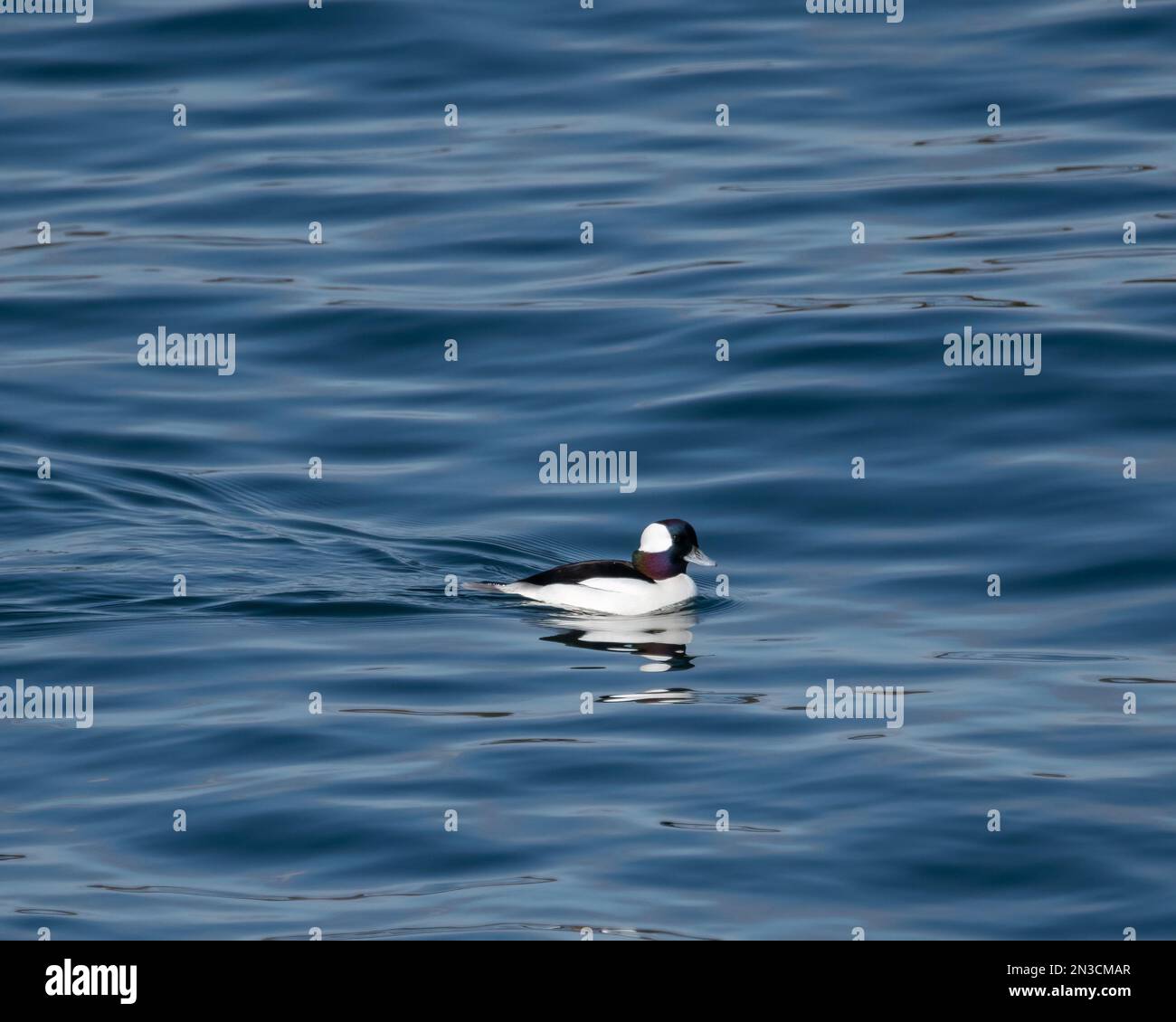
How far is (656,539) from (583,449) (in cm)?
299

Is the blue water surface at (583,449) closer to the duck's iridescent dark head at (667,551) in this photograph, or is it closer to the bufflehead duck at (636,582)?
the bufflehead duck at (636,582)

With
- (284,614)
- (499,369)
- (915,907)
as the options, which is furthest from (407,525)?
(915,907)

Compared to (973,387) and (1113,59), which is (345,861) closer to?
(973,387)

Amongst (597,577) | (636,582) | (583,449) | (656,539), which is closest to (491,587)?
(597,577)

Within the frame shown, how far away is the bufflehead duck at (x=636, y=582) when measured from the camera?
14.9m

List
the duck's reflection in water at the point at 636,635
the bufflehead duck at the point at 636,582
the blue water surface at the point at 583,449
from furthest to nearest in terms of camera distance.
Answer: the bufflehead duck at the point at 636,582 < the duck's reflection in water at the point at 636,635 < the blue water surface at the point at 583,449

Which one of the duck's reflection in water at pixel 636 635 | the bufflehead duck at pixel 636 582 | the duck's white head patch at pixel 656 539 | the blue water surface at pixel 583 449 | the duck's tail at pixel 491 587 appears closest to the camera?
the blue water surface at pixel 583 449

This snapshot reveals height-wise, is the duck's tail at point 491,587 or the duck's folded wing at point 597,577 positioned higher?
the duck's folded wing at point 597,577

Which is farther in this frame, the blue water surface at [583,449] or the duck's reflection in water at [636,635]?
the duck's reflection in water at [636,635]

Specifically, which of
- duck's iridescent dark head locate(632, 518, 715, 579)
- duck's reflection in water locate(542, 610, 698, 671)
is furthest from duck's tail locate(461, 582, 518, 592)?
duck's iridescent dark head locate(632, 518, 715, 579)

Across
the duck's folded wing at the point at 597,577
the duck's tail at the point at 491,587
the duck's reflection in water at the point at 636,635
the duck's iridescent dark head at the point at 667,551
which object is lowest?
the duck's reflection in water at the point at 636,635

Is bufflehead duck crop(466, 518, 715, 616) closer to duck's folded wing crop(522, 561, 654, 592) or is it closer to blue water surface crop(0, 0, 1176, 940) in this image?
duck's folded wing crop(522, 561, 654, 592)

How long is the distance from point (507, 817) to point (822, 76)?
64.5 ft

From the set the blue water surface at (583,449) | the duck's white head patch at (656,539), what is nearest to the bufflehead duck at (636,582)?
the duck's white head patch at (656,539)
